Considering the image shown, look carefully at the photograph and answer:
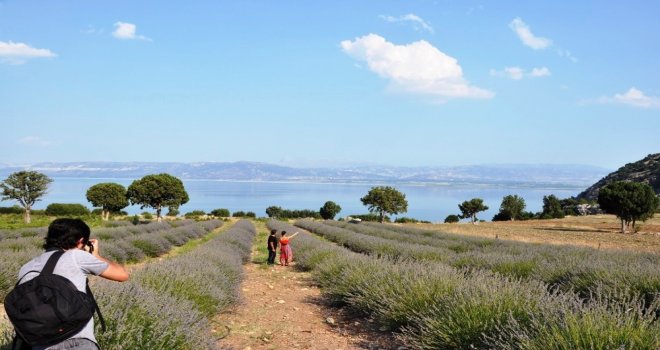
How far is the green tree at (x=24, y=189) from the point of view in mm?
50125

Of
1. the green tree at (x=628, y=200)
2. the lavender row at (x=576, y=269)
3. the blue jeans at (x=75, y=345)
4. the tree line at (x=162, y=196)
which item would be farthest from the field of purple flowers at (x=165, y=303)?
the green tree at (x=628, y=200)

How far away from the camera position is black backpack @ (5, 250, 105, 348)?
271 centimetres

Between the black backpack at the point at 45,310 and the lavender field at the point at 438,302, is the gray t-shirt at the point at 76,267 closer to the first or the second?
the black backpack at the point at 45,310

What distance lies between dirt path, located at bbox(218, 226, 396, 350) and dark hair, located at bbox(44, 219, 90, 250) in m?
3.34

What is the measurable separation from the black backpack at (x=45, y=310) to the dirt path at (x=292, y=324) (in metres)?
3.48

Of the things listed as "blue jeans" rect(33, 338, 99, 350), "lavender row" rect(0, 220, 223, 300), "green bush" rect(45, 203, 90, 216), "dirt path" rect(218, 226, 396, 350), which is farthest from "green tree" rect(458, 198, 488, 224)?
"blue jeans" rect(33, 338, 99, 350)

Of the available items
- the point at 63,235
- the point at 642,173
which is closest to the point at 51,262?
the point at 63,235

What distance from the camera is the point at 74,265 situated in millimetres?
3045

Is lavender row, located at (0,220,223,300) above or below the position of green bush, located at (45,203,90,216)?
above

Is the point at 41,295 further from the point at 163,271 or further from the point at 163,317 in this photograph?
the point at 163,271

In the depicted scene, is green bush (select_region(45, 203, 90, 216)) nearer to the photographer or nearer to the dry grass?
the dry grass

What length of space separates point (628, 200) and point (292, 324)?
45062 mm

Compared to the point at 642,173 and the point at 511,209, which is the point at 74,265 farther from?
the point at 642,173

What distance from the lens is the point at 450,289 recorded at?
6.93 metres
